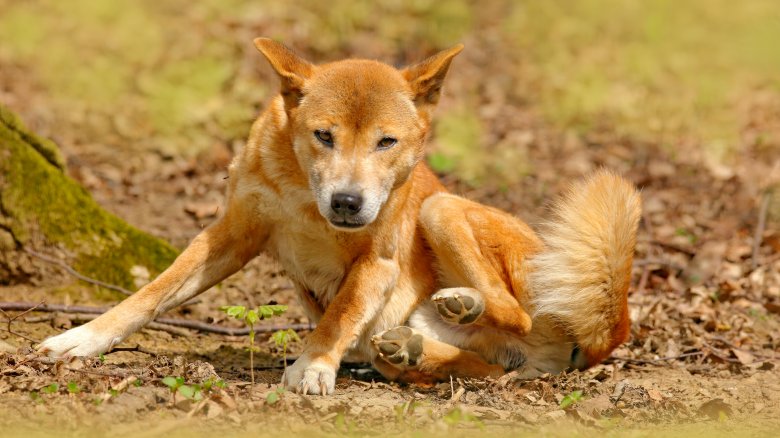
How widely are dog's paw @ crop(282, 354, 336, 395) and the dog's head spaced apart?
848 mm

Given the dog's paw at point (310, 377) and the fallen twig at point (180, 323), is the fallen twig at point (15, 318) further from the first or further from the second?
the dog's paw at point (310, 377)

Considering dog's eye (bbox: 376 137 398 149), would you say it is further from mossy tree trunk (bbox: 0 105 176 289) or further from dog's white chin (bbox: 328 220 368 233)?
mossy tree trunk (bbox: 0 105 176 289)

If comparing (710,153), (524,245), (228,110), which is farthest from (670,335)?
(228,110)

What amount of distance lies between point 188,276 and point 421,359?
62.9 inches

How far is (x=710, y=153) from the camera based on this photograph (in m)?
10.7

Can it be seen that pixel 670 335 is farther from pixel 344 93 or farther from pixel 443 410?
pixel 344 93

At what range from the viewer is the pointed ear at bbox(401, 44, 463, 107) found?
5.34m

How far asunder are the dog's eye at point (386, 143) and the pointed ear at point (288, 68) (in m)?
0.59

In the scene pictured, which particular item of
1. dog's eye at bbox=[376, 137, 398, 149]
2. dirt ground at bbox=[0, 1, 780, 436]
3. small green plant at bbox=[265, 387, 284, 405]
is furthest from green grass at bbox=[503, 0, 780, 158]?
small green plant at bbox=[265, 387, 284, 405]

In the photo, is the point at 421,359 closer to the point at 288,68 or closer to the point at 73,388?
the point at 288,68

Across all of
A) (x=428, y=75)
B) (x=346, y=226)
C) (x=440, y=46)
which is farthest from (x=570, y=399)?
(x=440, y=46)

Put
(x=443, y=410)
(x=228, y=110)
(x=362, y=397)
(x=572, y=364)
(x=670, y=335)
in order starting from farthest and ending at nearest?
1. (x=228, y=110)
2. (x=670, y=335)
3. (x=572, y=364)
4. (x=362, y=397)
5. (x=443, y=410)

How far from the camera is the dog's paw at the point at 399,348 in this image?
534 centimetres

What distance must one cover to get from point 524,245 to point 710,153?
5930 mm
